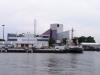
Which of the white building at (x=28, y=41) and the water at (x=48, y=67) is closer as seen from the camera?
the water at (x=48, y=67)

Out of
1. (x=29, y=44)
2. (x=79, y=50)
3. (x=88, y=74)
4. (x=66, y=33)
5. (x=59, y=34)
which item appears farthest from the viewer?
(x=59, y=34)

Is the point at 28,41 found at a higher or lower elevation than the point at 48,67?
higher

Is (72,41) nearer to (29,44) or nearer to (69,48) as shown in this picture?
(69,48)

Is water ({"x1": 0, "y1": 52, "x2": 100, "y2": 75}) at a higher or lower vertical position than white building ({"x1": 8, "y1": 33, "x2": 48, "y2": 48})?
lower

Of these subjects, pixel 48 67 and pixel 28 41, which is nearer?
pixel 48 67

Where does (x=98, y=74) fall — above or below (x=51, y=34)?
below

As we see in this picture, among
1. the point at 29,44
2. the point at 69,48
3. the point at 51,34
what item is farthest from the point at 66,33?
the point at 69,48

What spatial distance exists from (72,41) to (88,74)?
4225 inches

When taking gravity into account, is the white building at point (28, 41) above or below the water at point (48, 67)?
above

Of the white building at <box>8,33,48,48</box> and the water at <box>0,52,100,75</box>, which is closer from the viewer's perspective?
the water at <box>0,52,100,75</box>

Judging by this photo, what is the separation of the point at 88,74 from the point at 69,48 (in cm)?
9128

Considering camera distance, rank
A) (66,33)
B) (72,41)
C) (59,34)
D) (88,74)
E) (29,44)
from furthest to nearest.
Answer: (59,34) → (66,33) → (29,44) → (72,41) → (88,74)

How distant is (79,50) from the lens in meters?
126

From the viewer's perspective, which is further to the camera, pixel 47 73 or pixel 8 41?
pixel 8 41
